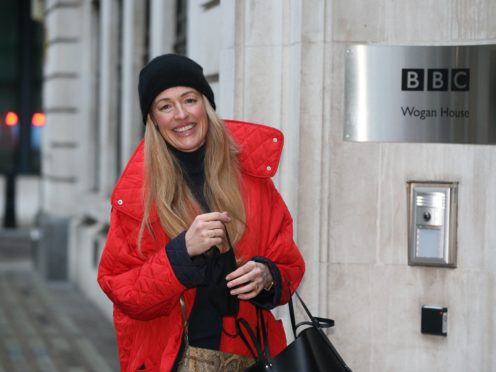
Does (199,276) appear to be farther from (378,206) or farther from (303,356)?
(378,206)

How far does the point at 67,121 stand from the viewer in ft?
42.6

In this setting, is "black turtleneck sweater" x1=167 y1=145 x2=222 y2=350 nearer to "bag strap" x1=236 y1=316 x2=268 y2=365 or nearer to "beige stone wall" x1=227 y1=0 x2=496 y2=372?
"bag strap" x1=236 y1=316 x2=268 y2=365

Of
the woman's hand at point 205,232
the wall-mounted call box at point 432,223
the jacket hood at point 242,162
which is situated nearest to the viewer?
the woman's hand at point 205,232

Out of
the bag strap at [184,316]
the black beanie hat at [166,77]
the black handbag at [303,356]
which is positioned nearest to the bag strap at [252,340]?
the black handbag at [303,356]

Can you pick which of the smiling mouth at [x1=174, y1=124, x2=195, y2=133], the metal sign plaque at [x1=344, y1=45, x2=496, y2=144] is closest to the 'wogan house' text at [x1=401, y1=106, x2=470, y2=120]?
the metal sign plaque at [x1=344, y1=45, x2=496, y2=144]

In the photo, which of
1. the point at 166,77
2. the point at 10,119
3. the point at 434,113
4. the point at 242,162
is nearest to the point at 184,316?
the point at 242,162

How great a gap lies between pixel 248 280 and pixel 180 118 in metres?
0.56

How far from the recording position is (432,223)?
4555 mm

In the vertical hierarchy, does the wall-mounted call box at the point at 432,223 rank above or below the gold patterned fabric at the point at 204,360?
above

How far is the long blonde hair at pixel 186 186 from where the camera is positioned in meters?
3.20

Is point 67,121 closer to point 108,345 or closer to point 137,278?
point 108,345

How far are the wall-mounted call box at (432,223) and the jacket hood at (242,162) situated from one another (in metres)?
1.27

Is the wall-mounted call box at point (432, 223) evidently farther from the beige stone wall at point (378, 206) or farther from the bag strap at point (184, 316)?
the bag strap at point (184, 316)

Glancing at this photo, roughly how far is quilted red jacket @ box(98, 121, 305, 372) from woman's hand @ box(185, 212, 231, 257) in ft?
0.33
